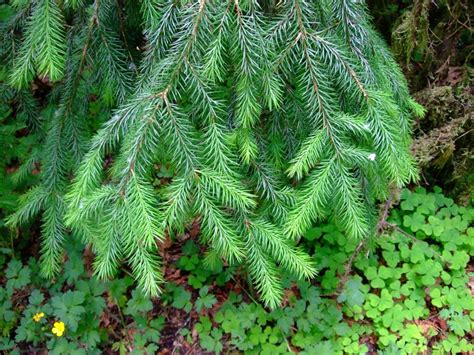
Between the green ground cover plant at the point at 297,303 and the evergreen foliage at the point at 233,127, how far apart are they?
130 centimetres

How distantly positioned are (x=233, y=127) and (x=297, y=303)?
1.65m

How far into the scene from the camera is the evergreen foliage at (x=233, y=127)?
1.43 m

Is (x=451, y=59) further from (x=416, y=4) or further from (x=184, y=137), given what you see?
(x=184, y=137)

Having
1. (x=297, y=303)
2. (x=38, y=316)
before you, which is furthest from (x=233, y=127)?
(x=38, y=316)

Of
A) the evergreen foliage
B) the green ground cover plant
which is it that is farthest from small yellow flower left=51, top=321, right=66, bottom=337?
the evergreen foliage

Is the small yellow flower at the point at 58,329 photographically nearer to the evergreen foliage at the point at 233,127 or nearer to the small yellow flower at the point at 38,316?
the small yellow flower at the point at 38,316

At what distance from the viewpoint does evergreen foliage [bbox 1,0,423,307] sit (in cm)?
143

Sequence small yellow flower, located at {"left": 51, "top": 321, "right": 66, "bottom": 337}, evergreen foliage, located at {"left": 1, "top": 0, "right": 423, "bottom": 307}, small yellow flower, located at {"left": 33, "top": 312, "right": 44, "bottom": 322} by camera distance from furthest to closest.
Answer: small yellow flower, located at {"left": 33, "top": 312, "right": 44, "bottom": 322}, small yellow flower, located at {"left": 51, "top": 321, "right": 66, "bottom": 337}, evergreen foliage, located at {"left": 1, "top": 0, "right": 423, "bottom": 307}

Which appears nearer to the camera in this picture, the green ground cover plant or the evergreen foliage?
the evergreen foliage

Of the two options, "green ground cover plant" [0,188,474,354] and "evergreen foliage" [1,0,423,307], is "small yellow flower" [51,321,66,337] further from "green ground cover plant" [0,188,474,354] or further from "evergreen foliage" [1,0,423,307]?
"evergreen foliage" [1,0,423,307]

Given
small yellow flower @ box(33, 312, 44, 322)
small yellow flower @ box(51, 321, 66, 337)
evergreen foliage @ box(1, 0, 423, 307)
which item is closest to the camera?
evergreen foliage @ box(1, 0, 423, 307)

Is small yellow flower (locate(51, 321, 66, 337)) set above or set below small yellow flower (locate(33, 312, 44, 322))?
above

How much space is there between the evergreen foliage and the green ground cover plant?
4.27ft

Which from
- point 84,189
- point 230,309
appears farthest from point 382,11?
point 84,189
